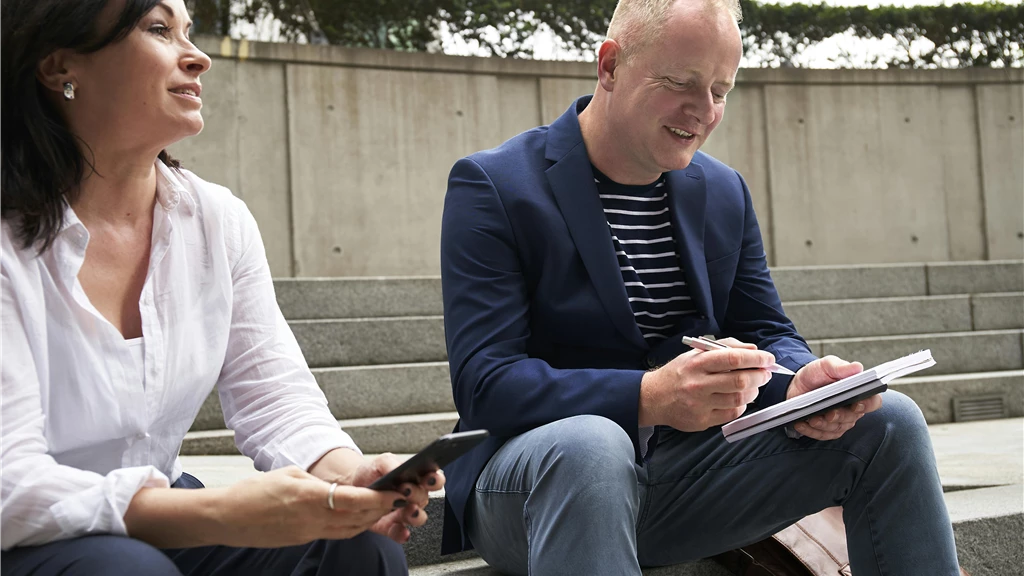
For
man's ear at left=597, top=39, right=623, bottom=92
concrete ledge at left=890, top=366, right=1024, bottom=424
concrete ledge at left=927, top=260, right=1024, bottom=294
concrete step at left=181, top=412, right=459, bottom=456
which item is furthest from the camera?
concrete ledge at left=927, top=260, right=1024, bottom=294

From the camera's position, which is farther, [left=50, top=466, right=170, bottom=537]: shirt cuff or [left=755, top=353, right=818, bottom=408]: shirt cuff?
[left=755, top=353, right=818, bottom=408]: shirt cuff

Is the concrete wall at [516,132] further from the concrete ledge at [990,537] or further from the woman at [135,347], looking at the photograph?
the woman at [135,347]

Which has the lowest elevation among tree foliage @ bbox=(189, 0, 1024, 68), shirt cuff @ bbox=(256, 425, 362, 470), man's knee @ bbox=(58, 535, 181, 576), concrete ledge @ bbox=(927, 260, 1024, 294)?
man's knee @ bbox=(58, 535, 181, 576)

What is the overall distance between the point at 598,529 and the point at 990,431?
3160mm

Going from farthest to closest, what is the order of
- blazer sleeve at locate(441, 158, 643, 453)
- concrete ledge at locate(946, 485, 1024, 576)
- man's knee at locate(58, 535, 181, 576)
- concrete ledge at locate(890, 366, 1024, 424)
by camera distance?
concrete ledge at locate(890, 366, 1024, 424), concrete ledge at locate(946, 485, 1024, 576), blazer sleeve at locate(441, 158, 643, 453), man's knee at locate(58, 535, 181, 576)

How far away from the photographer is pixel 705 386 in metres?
1.70


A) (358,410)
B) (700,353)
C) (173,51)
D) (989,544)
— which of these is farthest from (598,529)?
(358,410)

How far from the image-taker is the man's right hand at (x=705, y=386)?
168 cm

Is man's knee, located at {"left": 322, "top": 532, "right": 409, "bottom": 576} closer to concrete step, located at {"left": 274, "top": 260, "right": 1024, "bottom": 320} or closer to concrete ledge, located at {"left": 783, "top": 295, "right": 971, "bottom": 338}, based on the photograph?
concrete step, located at {"left": 274, "top": 260, "right": 1024, "bottom": 320}

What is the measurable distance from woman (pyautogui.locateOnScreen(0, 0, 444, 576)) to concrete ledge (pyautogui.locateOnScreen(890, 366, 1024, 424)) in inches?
135

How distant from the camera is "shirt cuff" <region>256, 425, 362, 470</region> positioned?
63.5 inches

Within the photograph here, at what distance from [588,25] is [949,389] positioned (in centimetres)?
410

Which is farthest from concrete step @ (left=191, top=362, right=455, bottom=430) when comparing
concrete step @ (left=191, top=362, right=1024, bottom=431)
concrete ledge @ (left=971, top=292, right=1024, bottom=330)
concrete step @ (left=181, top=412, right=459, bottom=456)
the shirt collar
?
concrete ledge @ (left=971, top=292, right=1024, bottom=330)

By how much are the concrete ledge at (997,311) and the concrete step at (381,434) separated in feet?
10.8
